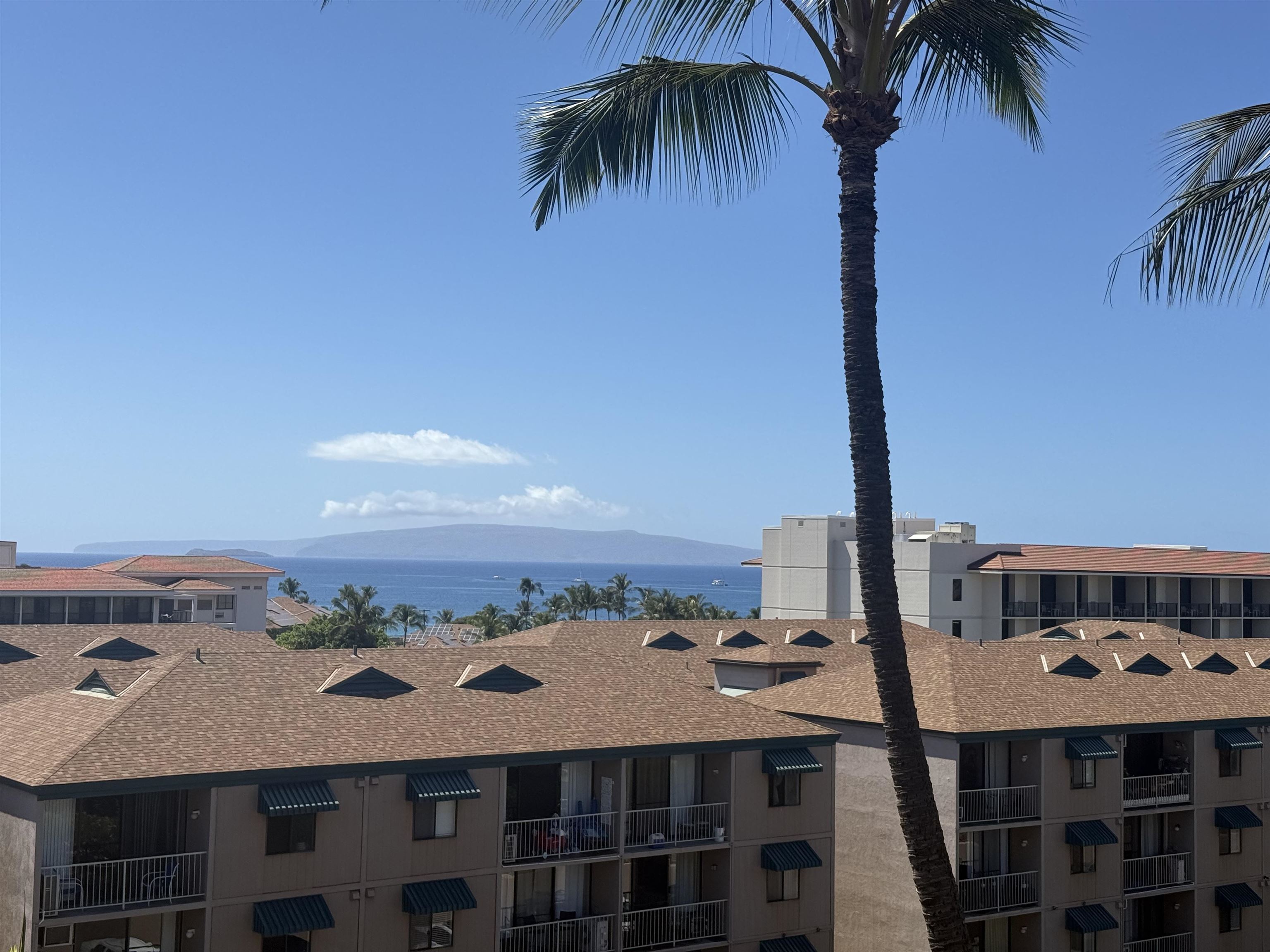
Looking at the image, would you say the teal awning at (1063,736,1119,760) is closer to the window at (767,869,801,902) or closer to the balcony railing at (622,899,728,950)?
the window at (767,869,801,902)

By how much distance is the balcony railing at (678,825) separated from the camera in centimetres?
2966

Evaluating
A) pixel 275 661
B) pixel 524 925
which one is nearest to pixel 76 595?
pixel 275 661

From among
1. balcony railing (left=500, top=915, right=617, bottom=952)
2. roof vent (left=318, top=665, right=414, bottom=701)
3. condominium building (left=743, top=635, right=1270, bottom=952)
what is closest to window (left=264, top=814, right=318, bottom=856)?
roof vent (left=318, top=665, right=414, bottom=701)

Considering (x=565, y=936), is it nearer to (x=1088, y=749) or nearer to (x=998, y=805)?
(x=998, y=805)

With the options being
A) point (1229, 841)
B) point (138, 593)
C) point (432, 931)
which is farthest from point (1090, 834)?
point (138, 593)

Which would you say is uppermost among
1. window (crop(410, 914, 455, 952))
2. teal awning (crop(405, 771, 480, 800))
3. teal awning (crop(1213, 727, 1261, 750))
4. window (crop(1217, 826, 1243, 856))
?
teal awning (crop(405, 771, 480, 800))

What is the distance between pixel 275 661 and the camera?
30.1 m

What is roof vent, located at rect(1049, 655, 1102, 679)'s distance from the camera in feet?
130

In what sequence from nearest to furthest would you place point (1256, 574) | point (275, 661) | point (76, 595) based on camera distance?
point (275, 661)
point (76, 595)
point (1256, 574)

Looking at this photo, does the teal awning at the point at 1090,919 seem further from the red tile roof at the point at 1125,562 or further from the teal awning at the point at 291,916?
the red tile roof at the point at 1125,562

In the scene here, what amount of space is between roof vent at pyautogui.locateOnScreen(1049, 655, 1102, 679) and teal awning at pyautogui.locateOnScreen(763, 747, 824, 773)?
1212cm

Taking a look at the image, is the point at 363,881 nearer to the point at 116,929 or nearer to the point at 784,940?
the point at 116,929

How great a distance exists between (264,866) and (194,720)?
11.0ft

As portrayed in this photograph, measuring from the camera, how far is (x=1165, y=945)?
3672 centimetres
